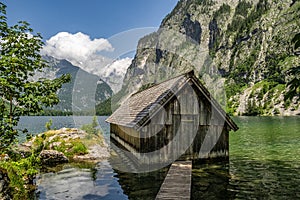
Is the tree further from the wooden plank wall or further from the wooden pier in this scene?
the wooden plank wall

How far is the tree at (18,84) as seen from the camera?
919 centimetres

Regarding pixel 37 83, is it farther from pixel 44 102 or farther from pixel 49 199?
pixel 49 199

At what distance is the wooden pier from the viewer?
34.9 feet

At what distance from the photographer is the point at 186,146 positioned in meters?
19.0

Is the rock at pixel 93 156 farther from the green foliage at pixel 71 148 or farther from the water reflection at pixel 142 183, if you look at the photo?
the water reflection at pixel 142 183

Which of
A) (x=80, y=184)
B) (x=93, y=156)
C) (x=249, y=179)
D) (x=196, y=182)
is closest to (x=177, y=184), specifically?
(x=196, y=182)

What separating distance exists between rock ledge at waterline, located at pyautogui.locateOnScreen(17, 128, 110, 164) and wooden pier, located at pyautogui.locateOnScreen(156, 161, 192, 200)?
11890 millimetres

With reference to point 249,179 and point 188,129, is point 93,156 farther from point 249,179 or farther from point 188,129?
point 249,179

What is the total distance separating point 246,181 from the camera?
16.3 meters

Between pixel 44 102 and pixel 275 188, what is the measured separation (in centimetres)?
1281

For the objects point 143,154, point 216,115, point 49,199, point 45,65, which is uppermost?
point 45,65

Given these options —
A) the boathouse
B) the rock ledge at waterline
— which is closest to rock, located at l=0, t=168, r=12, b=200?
the boathouse

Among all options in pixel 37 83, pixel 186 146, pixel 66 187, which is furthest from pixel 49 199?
pixel 186 146

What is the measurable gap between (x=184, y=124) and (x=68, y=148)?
14789 mm
